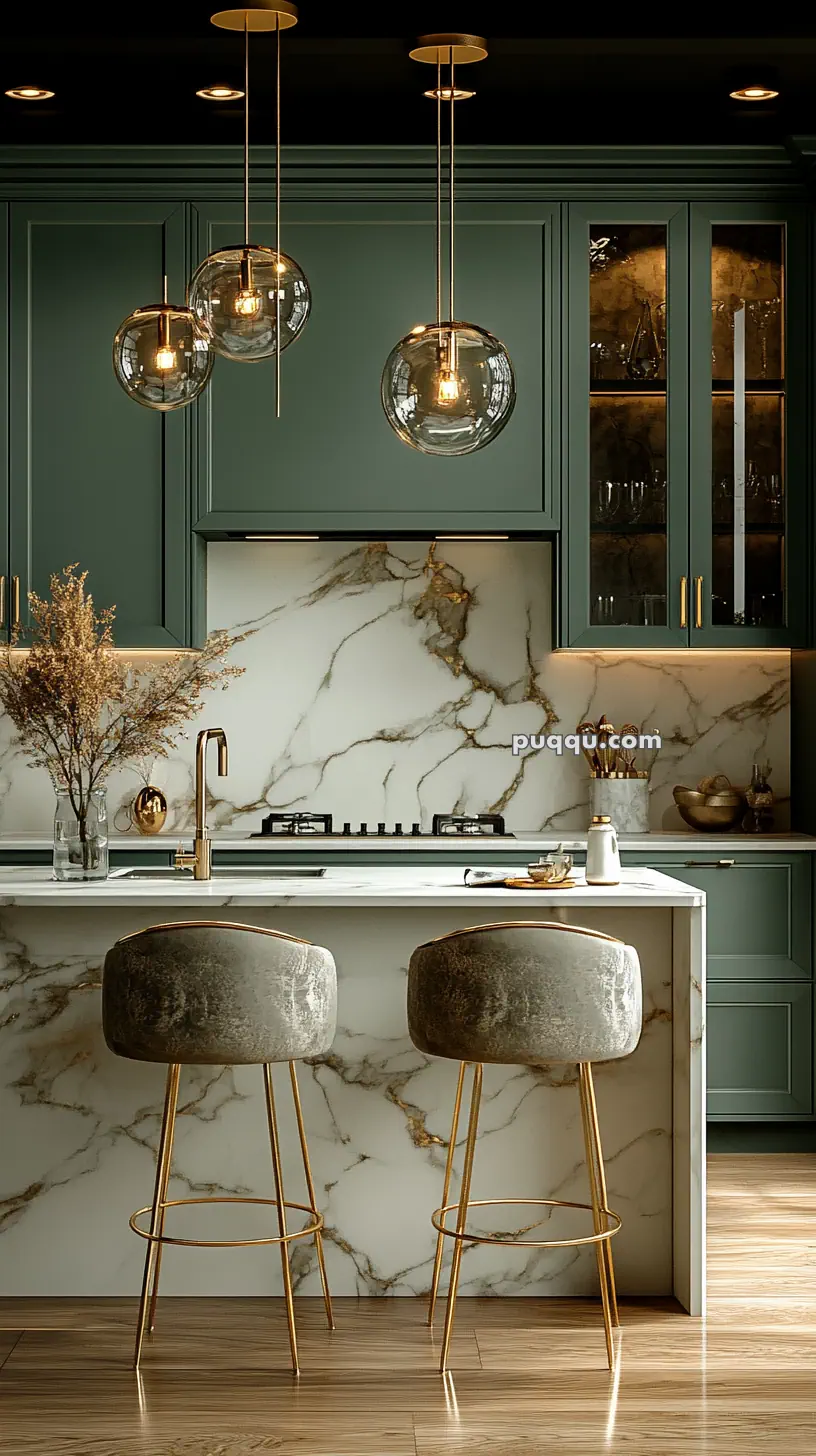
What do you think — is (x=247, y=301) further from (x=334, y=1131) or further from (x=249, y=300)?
(x=334, y=1131)

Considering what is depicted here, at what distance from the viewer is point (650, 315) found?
4.55 metres

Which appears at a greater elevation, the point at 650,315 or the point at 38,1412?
the point at 650,315

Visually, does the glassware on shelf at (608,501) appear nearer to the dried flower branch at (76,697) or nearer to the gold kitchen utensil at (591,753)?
the gold kitchen utensil at (591,753)

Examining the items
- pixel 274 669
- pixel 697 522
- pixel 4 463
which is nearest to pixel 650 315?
pixel 697 522

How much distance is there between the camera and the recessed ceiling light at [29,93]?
3928mm

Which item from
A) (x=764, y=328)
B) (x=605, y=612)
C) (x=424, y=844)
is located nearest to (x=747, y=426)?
(x=764, y=328)

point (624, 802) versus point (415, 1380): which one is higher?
point (624, 802)

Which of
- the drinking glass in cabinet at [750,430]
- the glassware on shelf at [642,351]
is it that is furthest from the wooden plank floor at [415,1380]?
the glassware on shelf at [642,351]

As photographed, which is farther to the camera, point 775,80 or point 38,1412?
point 775,80

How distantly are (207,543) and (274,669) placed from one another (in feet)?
1.55

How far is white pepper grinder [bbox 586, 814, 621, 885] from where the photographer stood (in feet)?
10.3

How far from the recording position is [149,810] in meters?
4.54

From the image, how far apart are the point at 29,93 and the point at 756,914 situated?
3081mm

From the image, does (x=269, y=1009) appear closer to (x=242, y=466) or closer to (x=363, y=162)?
(x=242, y=466)
